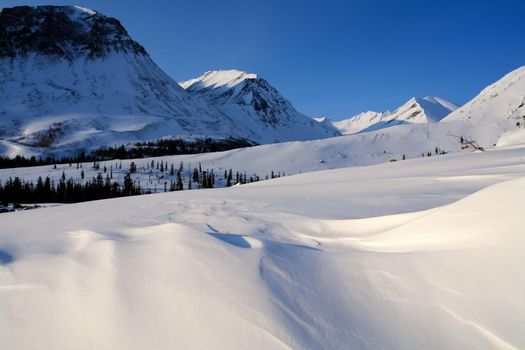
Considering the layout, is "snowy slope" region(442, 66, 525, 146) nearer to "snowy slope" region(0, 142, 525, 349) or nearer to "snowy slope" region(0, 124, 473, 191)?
"snowy slope" region(0, 124, 473, 191)

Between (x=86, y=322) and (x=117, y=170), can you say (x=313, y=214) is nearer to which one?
(x=86, y=322)

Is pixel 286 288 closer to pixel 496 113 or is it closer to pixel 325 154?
pixel 325 154

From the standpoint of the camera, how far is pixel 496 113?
173625 millimetres

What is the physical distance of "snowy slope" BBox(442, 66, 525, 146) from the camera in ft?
516

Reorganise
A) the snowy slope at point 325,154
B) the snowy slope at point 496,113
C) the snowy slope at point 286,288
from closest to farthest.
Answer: the snowy slope at point 286,288, the snowy slope at point 325,154, the snowy slope at point 496,113

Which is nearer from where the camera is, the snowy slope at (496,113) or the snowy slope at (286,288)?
the snowy slope at (286,288)

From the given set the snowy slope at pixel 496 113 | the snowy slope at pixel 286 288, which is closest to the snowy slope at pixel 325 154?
the snowy slope at pixel 496 113

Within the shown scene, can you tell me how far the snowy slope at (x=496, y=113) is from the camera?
15725 centimetres

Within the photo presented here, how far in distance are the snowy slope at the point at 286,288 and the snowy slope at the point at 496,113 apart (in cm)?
17777

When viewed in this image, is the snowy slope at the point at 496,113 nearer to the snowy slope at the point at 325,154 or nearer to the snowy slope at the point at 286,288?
the snowy slope at the point at 325,154

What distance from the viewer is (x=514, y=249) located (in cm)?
238

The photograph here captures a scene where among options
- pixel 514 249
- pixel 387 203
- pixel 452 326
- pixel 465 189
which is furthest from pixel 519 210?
pixel 465 189

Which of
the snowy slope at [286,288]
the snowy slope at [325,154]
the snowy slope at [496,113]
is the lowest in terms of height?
the snowy slope at [286,288]

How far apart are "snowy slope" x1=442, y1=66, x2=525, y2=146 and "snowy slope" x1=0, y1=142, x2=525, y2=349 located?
177768 millimetres
